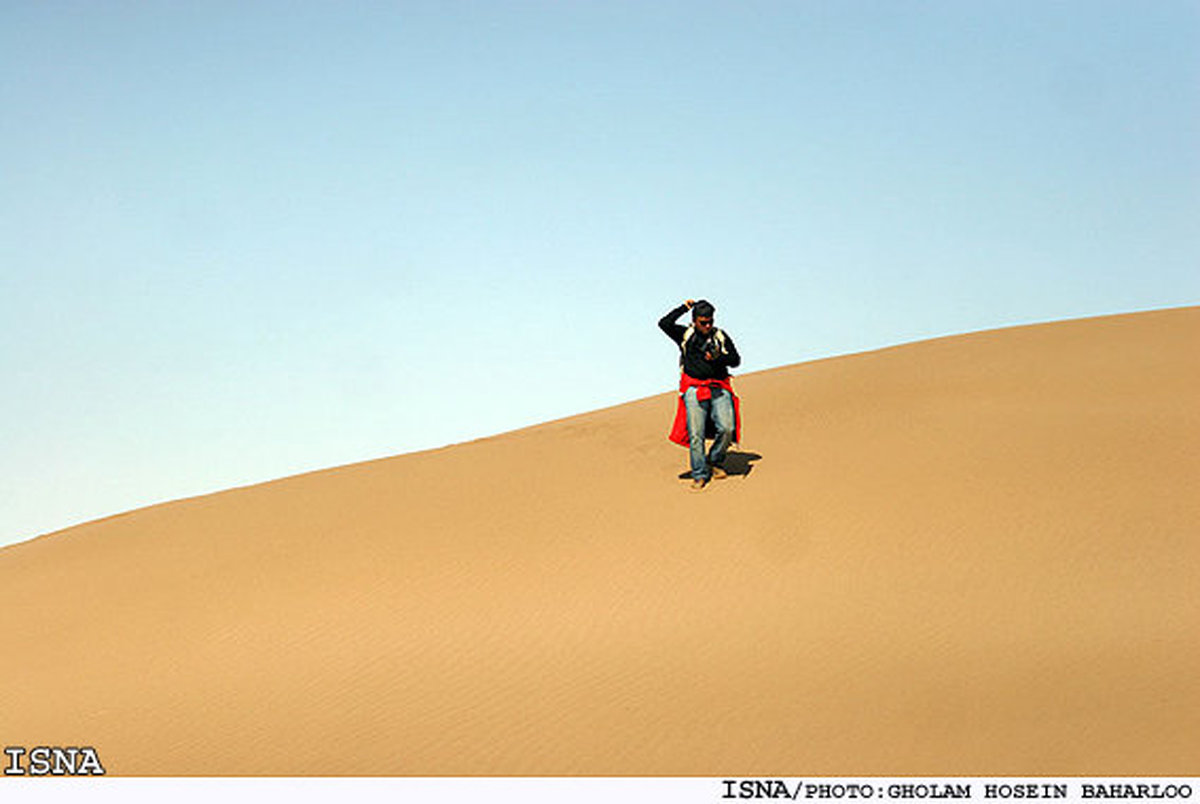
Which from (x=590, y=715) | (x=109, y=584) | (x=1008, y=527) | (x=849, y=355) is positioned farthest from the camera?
(x=849, y=355)

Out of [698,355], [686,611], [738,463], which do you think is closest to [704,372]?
[698,355]

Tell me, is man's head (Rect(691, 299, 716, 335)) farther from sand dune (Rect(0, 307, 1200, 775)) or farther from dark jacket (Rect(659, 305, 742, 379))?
sand dune (Rect(0, 307, 1200, 775))

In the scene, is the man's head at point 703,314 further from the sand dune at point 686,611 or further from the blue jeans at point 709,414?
the sand dune at point 686,611

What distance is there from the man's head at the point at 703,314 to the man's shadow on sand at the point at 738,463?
102 inches

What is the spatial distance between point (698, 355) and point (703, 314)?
20.0 inches

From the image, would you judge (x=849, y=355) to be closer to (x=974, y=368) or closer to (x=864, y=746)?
(x=974, y=368)

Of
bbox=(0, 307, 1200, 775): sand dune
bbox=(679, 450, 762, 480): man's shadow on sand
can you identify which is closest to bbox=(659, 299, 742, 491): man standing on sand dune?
bbox=(0, 307, 1200, 775): sand dune

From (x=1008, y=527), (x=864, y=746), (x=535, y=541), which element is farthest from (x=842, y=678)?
(x=535, y=541)

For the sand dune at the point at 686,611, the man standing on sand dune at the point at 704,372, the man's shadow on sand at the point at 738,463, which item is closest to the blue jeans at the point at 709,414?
the man standing on sand dune at the point at 704,372

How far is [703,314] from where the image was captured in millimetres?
11852

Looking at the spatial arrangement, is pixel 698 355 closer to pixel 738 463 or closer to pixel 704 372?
pixel 704 372

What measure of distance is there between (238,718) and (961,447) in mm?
9081

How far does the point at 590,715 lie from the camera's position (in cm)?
743
